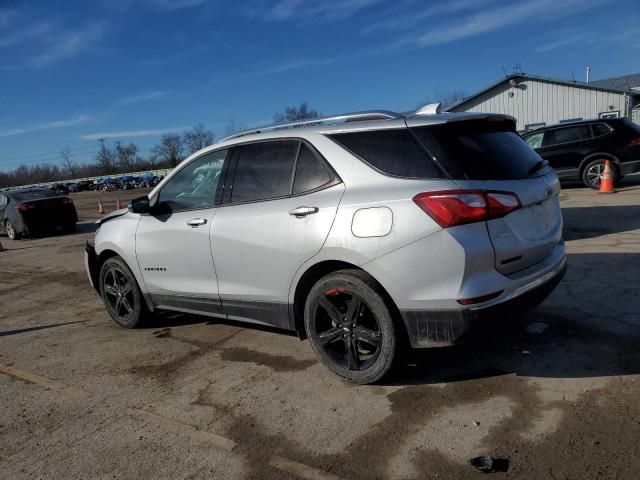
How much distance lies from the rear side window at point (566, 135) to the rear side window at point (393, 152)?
11459 mm

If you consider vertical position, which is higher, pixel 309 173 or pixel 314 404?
pixel 309 173

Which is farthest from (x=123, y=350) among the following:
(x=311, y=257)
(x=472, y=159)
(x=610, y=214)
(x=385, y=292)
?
(x=610, y=214)

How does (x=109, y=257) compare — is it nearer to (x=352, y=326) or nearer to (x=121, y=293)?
(x=121, y=293)

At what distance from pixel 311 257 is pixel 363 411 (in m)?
1.07

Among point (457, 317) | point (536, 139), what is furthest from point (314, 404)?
point (536, 139)

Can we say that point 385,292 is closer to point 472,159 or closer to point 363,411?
point 363,411

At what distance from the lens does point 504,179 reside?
332 cm

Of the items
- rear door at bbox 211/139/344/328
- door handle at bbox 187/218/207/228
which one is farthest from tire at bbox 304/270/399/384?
door handle at bbox 187/218/207/228

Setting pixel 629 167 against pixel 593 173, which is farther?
pixel 593 173

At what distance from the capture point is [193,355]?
Result: 15.1 ft

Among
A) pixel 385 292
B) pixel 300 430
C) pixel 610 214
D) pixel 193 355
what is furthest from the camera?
pixel 610 214

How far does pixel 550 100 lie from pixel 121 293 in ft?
97.1

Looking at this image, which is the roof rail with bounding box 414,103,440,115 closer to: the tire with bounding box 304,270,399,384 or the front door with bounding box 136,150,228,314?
the tire with bounding box 304,270,399,384

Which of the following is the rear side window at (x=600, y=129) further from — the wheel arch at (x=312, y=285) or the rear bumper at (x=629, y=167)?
the wheel arch at (x=312, y=285)
